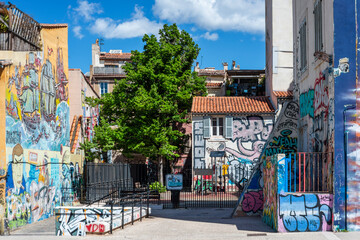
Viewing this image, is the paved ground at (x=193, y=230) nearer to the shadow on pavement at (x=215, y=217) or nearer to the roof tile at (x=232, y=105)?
the shadow on pavement at (x=215, y=217)

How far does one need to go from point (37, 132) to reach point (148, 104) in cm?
1112

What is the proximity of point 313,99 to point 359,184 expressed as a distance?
377cm

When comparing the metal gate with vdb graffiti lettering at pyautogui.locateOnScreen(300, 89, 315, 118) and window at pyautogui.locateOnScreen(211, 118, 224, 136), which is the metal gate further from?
vdb graffiti lettering at pyautogui.locateOnScreen(300, 89, 315, 118)

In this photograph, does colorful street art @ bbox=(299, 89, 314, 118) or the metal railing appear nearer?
the metal railing

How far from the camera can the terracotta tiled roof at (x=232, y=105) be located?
96.8 feet

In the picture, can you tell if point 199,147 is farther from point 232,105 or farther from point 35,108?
point 35,108

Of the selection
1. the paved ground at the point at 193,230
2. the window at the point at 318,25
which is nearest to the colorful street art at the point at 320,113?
the window at the point at 318,25

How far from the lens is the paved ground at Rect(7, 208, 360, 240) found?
12.7m

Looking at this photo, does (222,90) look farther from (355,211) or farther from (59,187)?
(355,211)

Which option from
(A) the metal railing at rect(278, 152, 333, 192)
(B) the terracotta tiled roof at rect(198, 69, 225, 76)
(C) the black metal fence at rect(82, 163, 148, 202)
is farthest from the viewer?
(B) the terracotta tiled roof at rect(198, 69, 225, 76)

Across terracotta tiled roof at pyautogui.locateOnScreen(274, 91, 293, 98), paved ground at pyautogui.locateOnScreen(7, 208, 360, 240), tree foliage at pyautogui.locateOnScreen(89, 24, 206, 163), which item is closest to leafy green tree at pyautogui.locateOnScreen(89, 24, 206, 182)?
tree foliage at pyautogui.locateOnScreen(89, 24, 206, 163)

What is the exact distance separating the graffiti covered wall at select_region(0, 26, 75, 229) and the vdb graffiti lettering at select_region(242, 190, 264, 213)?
8.38 m

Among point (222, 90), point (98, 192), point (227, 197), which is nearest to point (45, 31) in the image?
point (98, 192)

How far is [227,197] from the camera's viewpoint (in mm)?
25781
